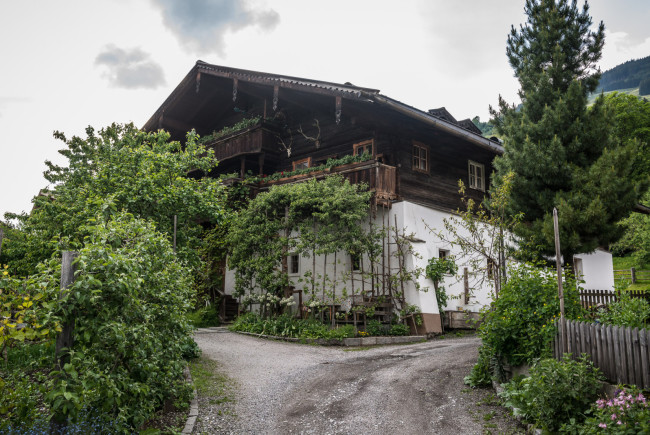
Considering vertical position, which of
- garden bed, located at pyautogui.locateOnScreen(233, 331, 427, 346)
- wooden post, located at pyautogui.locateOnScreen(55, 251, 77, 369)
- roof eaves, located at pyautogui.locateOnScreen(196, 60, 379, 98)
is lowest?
garden bed, located at pyautogui.locateOnScreen(233, 331, 427, 346)

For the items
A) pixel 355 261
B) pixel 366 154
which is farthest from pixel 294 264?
pixel 366 154

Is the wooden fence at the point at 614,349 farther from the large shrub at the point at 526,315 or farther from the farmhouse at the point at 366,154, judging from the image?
the farmhouse at the point at 366,154

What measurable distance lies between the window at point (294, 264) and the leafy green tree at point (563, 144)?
25.6 feet

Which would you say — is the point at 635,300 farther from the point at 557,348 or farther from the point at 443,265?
the point at 443,265

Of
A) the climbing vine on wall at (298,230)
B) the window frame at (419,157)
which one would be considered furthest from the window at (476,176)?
the climbing vine on wall at (298,230)

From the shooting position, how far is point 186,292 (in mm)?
7730

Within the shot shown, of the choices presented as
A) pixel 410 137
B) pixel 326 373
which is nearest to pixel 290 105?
pixel 410 137

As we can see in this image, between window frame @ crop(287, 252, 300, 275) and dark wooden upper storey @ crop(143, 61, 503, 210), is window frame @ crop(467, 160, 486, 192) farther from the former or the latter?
window frame @ crop(287, 252, 300, 275)

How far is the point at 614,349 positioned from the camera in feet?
21.2

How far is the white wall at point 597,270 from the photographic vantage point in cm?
2480

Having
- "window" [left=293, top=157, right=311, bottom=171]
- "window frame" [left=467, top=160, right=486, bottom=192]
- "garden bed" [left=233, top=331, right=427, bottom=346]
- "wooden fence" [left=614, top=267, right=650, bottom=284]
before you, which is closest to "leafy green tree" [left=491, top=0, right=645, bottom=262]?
"window frame" [left=467, top=160, right=486, bottom=192]

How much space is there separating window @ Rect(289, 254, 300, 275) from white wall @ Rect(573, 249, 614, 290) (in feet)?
48.4

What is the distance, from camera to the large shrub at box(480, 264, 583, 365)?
7773 millimetres

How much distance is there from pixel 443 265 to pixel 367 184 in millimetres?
3699
